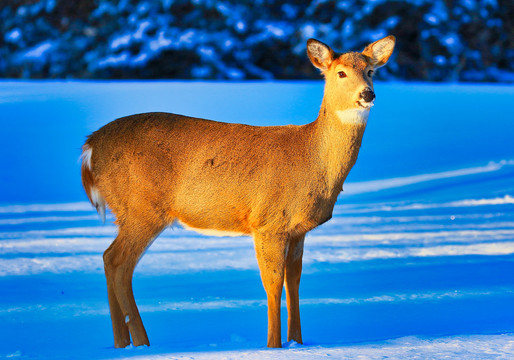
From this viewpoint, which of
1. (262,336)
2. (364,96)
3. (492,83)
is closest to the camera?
(364,96)

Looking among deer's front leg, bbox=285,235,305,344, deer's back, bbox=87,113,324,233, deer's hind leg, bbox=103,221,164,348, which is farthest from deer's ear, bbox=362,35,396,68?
deer's hind leg, bbox=103,221,164,348

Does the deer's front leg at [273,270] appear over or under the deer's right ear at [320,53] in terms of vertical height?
under

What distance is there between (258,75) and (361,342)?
43.4 ft

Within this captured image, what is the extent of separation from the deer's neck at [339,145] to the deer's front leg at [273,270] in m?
0.49

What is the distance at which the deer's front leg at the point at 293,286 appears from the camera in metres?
5.61

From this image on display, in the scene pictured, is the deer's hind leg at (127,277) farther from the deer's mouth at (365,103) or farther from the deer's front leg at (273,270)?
the deer's mouth at (365,103)

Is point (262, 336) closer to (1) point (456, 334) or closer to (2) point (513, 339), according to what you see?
(1) point (456, 334)

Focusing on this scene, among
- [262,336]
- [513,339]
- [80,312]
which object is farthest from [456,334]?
[80,312]

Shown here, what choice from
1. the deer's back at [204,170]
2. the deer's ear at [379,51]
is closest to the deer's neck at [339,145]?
the deer's back at [204,170]

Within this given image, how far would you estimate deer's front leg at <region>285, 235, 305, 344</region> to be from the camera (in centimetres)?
561

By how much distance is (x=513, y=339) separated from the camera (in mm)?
5246

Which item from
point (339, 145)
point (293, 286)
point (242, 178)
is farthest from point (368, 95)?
point (293, 286)

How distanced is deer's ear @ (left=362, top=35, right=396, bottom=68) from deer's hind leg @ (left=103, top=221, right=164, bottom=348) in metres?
1.83

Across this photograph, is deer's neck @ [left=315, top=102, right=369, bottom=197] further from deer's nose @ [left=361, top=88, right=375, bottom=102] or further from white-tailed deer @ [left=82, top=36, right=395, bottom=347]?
deer's nose @ [left=361, top=88, right=375, bottom=102]
